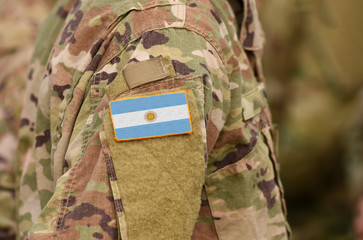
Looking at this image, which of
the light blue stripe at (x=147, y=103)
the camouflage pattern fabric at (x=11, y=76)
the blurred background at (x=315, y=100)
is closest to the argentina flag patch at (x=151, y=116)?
the light blue stripe at (x=147, y=103)

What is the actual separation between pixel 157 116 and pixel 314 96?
252cm

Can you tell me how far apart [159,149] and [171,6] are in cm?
26

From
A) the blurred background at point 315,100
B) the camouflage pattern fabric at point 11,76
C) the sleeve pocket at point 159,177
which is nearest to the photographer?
the sleeve pocket at point 159,177

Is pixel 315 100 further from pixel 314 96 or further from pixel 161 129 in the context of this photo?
pixel 161 129

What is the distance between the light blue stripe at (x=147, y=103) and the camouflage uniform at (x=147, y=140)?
0.01 metres

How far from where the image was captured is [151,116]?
0.73m

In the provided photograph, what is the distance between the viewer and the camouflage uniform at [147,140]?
0.72 m

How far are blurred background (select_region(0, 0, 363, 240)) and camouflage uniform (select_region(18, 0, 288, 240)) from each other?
201 cm

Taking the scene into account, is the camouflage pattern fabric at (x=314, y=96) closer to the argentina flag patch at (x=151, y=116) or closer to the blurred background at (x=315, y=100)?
the blurred background at (x=315, y=100)

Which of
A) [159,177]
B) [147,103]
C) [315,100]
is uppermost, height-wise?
[147,103]

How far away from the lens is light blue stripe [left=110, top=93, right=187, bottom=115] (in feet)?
2.38

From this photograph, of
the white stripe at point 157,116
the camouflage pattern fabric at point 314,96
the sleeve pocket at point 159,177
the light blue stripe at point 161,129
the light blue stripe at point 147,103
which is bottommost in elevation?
the camouflage pattern fabric at point 314,96

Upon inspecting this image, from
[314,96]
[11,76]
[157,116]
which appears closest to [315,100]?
[314,96]

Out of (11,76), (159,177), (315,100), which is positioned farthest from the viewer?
(315,100)
